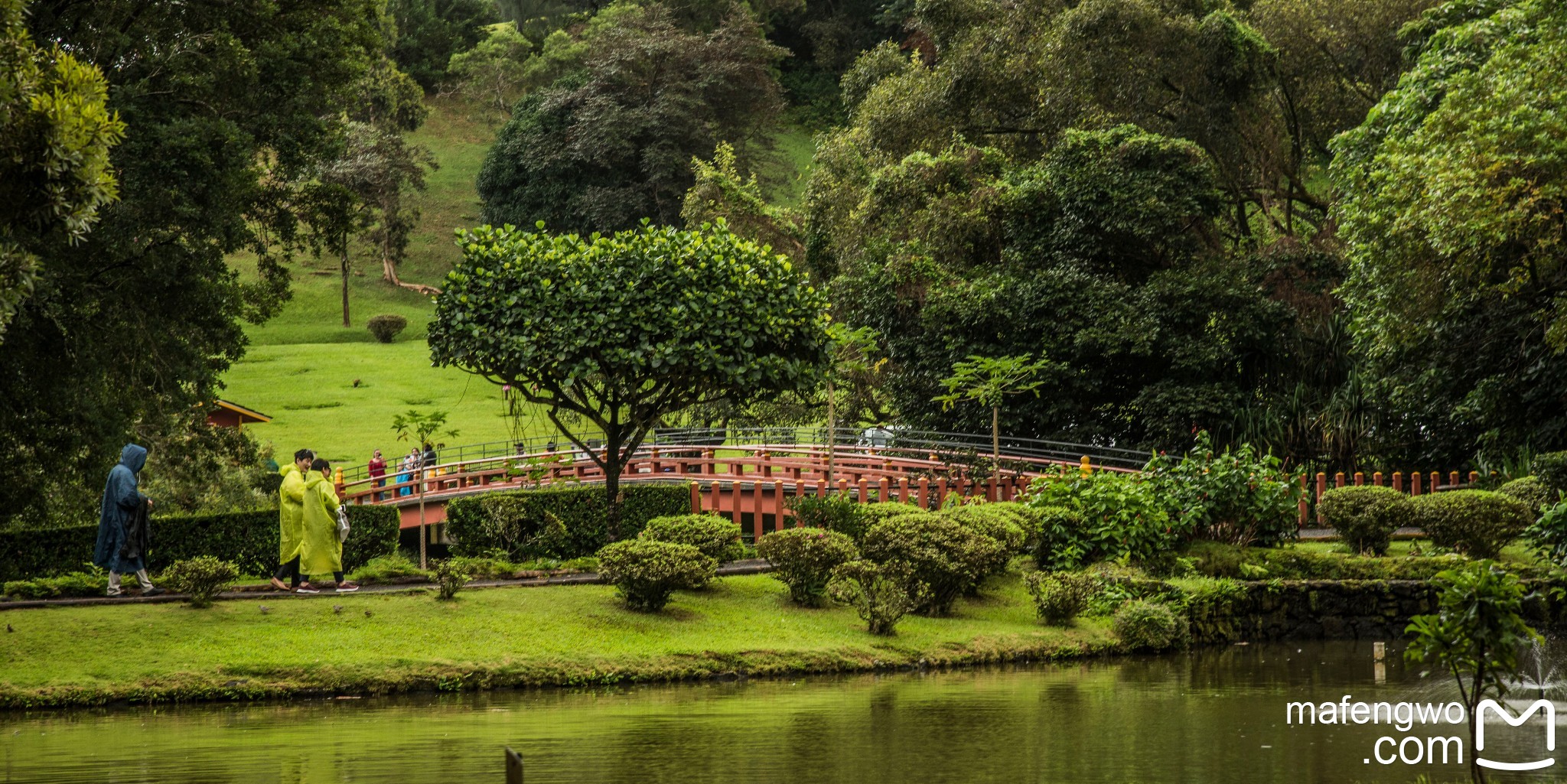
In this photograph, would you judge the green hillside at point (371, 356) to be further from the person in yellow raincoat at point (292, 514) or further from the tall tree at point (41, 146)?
the tall tree at point (41, 146)

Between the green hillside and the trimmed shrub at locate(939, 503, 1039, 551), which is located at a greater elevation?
the green hillside

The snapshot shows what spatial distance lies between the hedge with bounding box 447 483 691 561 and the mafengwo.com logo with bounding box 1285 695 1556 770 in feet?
Answer: 34.5

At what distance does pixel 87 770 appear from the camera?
1038 centimetres

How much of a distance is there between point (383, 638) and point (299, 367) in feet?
132

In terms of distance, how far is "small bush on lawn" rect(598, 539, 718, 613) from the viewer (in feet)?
53.8

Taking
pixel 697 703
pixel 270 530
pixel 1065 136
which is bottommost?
pixel 697 703

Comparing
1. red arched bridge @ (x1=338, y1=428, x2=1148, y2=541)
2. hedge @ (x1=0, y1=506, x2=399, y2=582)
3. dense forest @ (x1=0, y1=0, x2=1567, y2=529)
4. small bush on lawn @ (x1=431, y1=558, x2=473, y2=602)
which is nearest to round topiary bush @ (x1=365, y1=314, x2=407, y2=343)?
dense forest @ (x1=0, y1=0, x2=1567, y2=529)

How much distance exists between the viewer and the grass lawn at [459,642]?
14.2 meters

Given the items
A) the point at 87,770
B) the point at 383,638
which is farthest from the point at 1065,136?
the point at 87,770

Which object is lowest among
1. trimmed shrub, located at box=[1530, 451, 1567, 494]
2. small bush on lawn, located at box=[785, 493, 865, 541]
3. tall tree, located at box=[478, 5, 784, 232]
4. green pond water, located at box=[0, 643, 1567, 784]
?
green pond water, located at box=[0, 643, 1567, 784]

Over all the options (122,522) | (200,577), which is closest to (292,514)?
(200,577)

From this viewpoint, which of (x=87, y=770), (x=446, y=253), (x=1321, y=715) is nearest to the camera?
(x=87, y=770)

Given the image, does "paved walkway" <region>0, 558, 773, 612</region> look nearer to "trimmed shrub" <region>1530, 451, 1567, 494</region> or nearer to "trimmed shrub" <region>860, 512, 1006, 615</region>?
"trimmed shrub" <region>860, 512, 1006, 615</region>

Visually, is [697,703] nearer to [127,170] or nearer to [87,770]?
[87,770]
